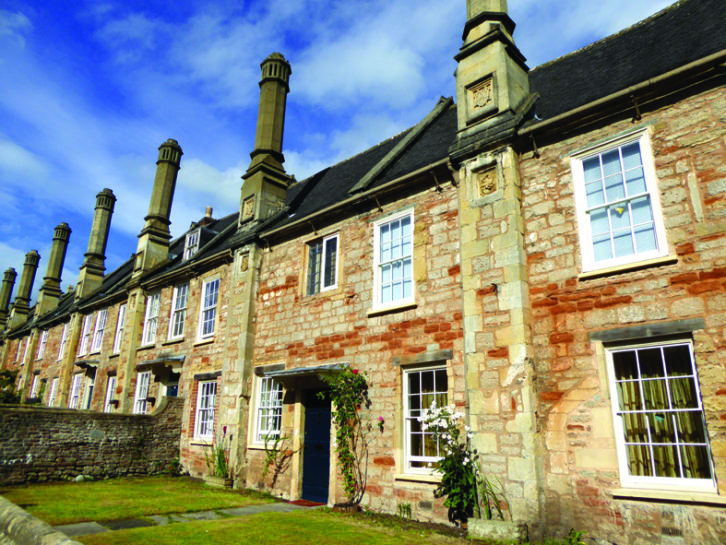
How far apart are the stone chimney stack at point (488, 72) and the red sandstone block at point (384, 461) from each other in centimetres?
633

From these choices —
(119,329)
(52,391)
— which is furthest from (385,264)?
(52,391)

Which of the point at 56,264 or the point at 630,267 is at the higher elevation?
the point at 56,264

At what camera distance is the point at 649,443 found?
6.81 meters

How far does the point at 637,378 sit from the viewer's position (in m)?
7.11

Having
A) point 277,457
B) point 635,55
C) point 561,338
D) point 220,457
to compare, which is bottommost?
point 220,457

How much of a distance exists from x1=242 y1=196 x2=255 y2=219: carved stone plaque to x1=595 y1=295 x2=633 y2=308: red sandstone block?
10792 millimetres

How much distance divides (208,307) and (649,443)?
42.4 feet

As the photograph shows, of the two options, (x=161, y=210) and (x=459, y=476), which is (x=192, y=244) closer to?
(x=161, y=210)

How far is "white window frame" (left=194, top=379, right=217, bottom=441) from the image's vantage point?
14945mm

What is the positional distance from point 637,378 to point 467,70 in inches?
266

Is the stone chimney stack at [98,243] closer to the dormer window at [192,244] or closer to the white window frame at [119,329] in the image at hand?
the white window frame at [119,329]

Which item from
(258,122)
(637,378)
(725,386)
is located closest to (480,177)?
(637,378)

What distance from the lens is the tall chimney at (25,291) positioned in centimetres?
3662

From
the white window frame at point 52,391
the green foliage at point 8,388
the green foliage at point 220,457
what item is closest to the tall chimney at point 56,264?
the green foliage at point 8,388
